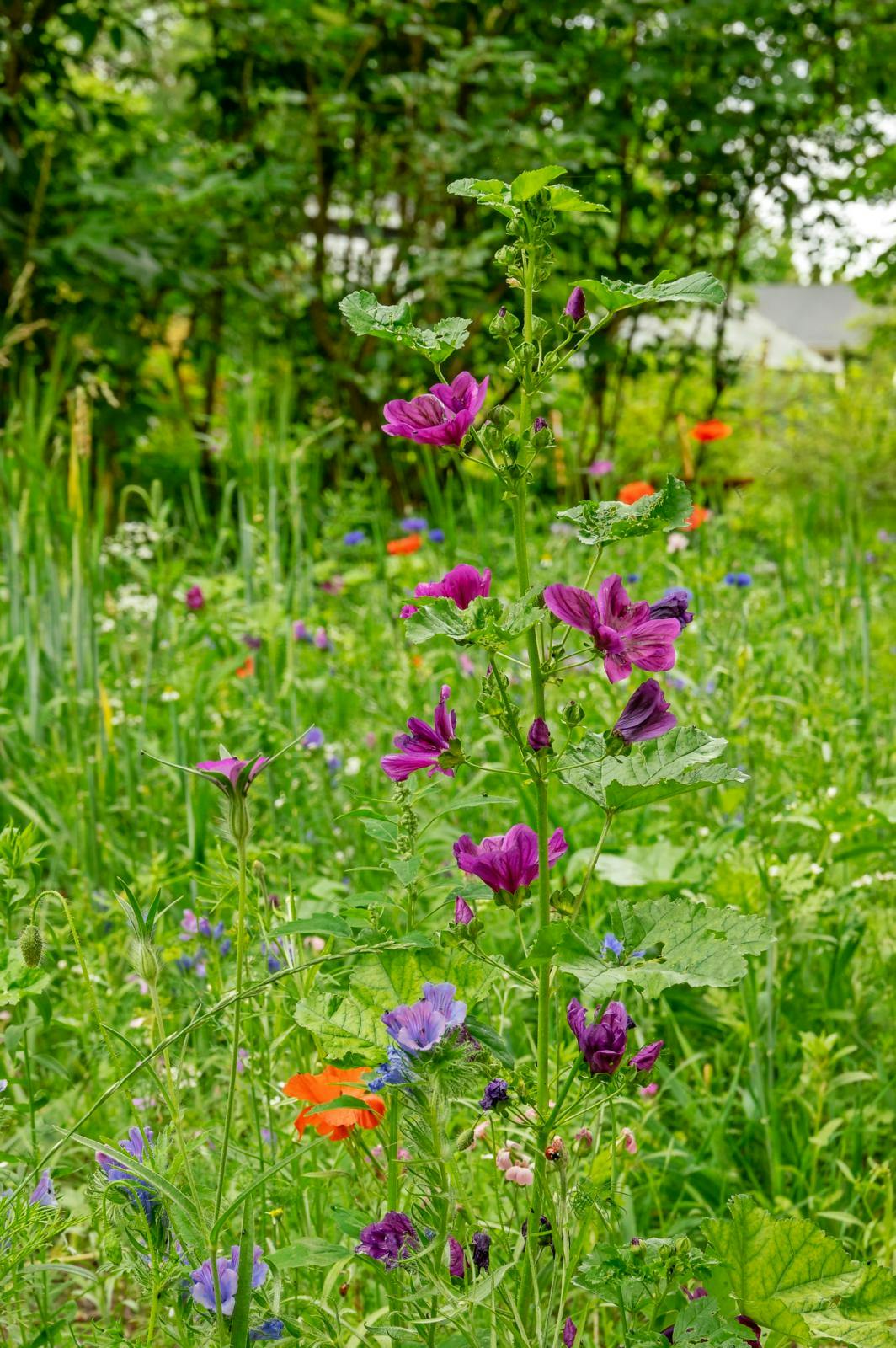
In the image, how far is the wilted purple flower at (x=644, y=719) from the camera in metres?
0.80

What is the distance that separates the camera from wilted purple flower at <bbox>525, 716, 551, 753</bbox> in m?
0.79

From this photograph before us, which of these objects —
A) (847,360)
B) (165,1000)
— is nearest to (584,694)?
(165,1000)

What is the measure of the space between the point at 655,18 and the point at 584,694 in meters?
4.34

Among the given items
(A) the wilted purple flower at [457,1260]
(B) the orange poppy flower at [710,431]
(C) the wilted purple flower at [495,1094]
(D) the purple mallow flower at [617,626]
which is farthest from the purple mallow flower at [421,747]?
(B) the orange poppy flower at [710,431]

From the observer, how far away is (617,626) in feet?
2.74

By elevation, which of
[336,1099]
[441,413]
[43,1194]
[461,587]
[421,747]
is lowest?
[43,1194]

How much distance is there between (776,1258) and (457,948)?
335 millimetres

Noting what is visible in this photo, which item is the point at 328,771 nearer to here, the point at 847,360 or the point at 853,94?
the point at 853,94

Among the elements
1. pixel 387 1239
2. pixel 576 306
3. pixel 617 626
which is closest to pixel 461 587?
pixel 617 626

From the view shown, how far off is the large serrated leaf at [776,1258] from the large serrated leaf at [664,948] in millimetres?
246

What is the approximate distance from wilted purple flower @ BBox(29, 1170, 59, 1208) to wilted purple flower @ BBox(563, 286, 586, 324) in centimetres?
75

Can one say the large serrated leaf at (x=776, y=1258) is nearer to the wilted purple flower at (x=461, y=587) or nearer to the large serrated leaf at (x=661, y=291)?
the wilted purple flower at (x=461, y=587)

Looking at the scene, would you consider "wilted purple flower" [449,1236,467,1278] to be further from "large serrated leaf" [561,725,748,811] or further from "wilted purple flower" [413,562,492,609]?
"wilted purple flower" [413,562,492,609]

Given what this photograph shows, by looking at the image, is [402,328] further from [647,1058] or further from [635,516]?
[647,1058]
